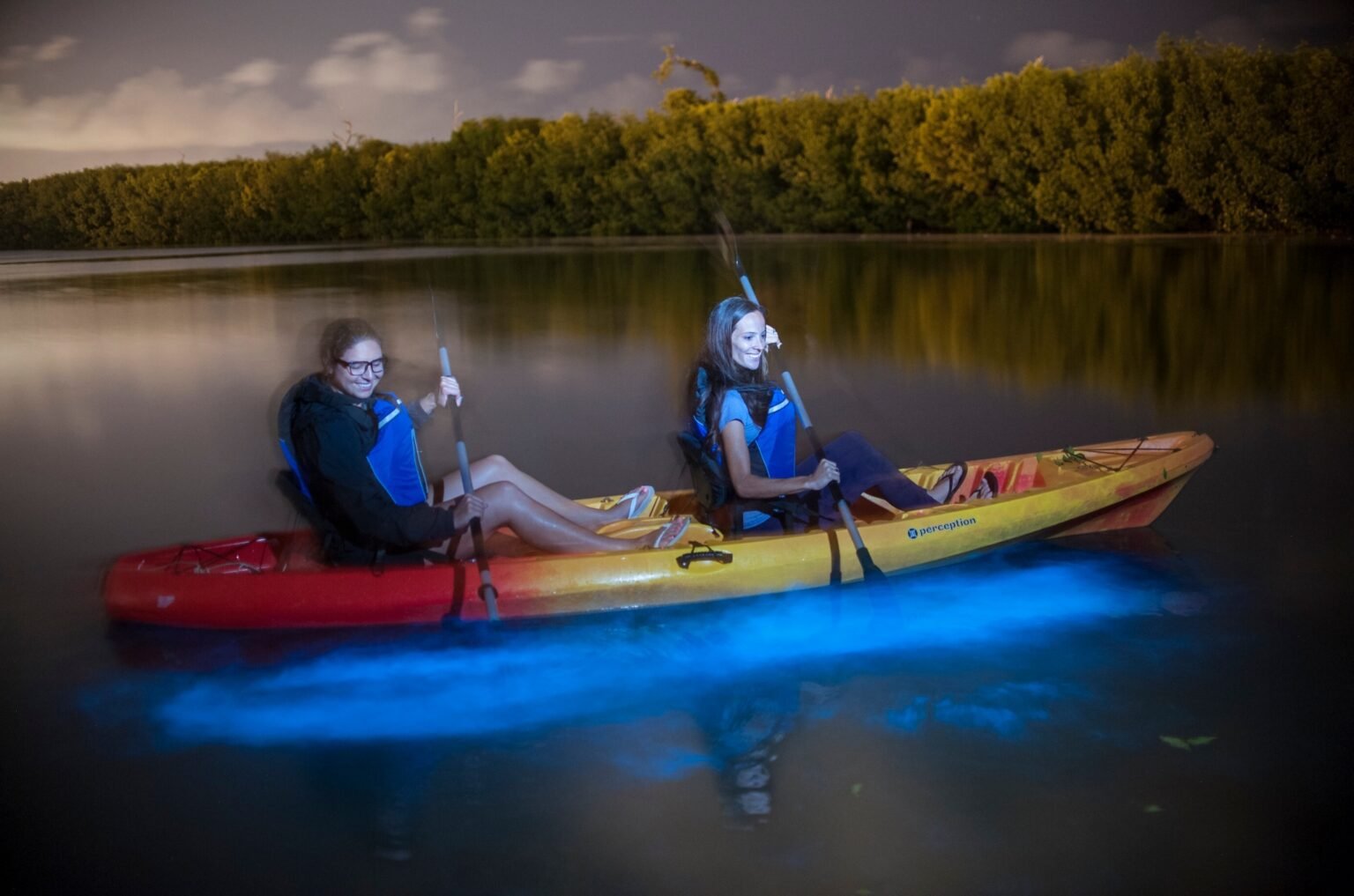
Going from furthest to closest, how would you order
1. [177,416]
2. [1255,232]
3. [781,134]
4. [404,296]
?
1. [781,134]
2. [1255,232]
3. [404,296]
4. [177,416]

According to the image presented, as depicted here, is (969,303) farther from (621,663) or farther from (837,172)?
(837,172)

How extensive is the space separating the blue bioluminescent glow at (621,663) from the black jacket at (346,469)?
52cm

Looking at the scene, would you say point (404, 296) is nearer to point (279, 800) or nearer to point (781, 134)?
point (279, 800)

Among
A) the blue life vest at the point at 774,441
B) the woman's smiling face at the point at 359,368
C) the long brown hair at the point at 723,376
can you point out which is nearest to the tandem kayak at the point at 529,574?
the blue life vest at the point at 774,441

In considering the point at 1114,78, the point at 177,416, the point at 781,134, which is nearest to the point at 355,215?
the point at 781,134

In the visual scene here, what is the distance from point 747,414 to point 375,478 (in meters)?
1.37

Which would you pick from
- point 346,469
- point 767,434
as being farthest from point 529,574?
point 767,434

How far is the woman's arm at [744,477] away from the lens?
4.64 metres

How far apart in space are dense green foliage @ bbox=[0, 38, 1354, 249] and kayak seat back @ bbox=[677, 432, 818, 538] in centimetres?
2527

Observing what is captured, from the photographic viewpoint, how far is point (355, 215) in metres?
48.5

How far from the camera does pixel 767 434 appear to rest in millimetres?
4762

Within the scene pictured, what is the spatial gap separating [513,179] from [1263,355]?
39.6 meters

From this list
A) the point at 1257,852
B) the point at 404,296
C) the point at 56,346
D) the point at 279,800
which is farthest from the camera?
the point at 404,296

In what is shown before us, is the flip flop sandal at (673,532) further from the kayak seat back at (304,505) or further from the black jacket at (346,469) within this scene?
the kayak seat back at (304,505)
